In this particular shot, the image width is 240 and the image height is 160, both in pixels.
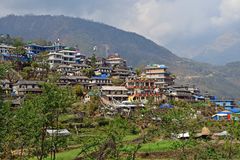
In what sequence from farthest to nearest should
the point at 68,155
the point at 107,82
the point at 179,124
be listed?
1. the point at 107,82
2. the point at 179,124
3. the point at 68,155

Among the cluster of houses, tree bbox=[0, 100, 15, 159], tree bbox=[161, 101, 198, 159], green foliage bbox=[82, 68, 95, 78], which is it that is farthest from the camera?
green foliage bbox=[82, 68, 95, 78]

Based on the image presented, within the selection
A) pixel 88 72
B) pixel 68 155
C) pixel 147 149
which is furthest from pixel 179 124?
pixel 88 72

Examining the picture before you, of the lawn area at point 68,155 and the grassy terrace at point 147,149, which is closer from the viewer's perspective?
the lawn area at point 68,155

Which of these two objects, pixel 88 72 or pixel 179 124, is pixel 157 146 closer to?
pixel 179 124

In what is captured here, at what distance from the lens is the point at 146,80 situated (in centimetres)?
8006

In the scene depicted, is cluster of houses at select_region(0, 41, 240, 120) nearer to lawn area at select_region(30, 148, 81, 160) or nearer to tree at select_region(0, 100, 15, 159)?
lawn area at select_region(30, 148, 81, 160)

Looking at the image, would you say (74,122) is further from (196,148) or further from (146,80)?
(146,80)

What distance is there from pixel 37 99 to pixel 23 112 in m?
1.51

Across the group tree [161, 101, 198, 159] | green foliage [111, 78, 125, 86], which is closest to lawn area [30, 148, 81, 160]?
tree [161, 101, 198, 159]

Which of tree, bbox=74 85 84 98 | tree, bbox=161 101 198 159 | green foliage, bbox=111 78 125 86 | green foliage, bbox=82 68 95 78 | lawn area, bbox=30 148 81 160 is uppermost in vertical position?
green foliage, bbox=82 68 95 78

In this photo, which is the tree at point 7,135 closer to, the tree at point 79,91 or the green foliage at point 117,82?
the tree at point 79,91

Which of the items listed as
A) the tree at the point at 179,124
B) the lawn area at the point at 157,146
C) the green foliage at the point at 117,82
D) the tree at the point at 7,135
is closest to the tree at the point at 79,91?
the green foliage at the point at 117,82

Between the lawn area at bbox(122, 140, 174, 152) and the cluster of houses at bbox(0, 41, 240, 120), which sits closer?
the lawn area at bbox(122, 140, 174, 152)

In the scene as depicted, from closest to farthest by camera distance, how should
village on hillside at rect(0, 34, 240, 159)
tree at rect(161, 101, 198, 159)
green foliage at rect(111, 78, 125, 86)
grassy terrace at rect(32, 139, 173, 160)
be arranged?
1. grassy terrace at rect(32, 139, 173, 160)
2. tree at rect(161, 101, 198, 159)
3. village on hillside at rect(0, 34, 240, 159)
4. green foliage at rect(111, 78, 125, 86)
